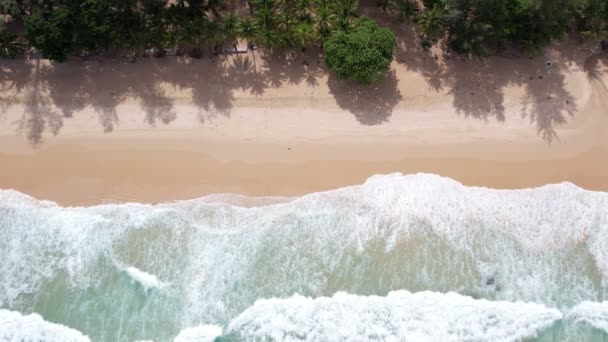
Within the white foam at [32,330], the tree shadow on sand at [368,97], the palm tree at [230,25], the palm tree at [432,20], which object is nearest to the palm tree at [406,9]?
Result: the palm tree at [432,20]

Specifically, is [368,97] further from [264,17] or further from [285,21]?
[264,17]

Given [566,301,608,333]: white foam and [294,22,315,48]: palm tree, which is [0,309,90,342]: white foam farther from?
[566,301,608,333]: white foam

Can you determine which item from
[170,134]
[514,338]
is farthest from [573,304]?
[170,134]

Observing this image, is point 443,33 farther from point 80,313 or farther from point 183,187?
point 80,313

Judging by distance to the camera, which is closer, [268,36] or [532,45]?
[268,36]

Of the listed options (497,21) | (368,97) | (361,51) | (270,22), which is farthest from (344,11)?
(497,21)

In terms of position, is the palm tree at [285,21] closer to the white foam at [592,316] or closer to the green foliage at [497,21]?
the green foliage at [497,21]
